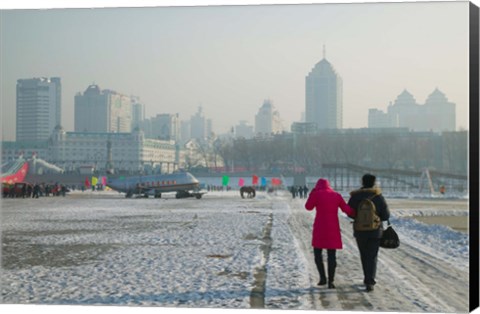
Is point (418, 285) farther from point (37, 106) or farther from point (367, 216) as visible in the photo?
point (37, 106)

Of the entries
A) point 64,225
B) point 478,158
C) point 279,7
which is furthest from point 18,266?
point 64,225

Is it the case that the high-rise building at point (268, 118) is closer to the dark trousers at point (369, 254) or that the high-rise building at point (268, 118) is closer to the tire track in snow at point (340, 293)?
the tire track in snow at point (340, 293)

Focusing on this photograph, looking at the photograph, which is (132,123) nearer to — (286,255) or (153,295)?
(286,255)

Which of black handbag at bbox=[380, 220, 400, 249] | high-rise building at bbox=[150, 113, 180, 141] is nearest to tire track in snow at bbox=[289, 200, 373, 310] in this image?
black handbag at bbox=[380, 220, 400, 249]

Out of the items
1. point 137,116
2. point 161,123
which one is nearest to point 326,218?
point 137,116

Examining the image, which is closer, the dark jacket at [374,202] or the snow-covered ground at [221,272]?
the snow-covered ground at [221,272]

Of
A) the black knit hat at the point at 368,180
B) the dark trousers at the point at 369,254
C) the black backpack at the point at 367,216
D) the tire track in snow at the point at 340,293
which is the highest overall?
the black knit hat at the point at 368,180

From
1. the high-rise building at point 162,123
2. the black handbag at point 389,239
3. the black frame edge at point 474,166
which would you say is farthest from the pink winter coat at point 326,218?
the high-rise building at point 162,123
